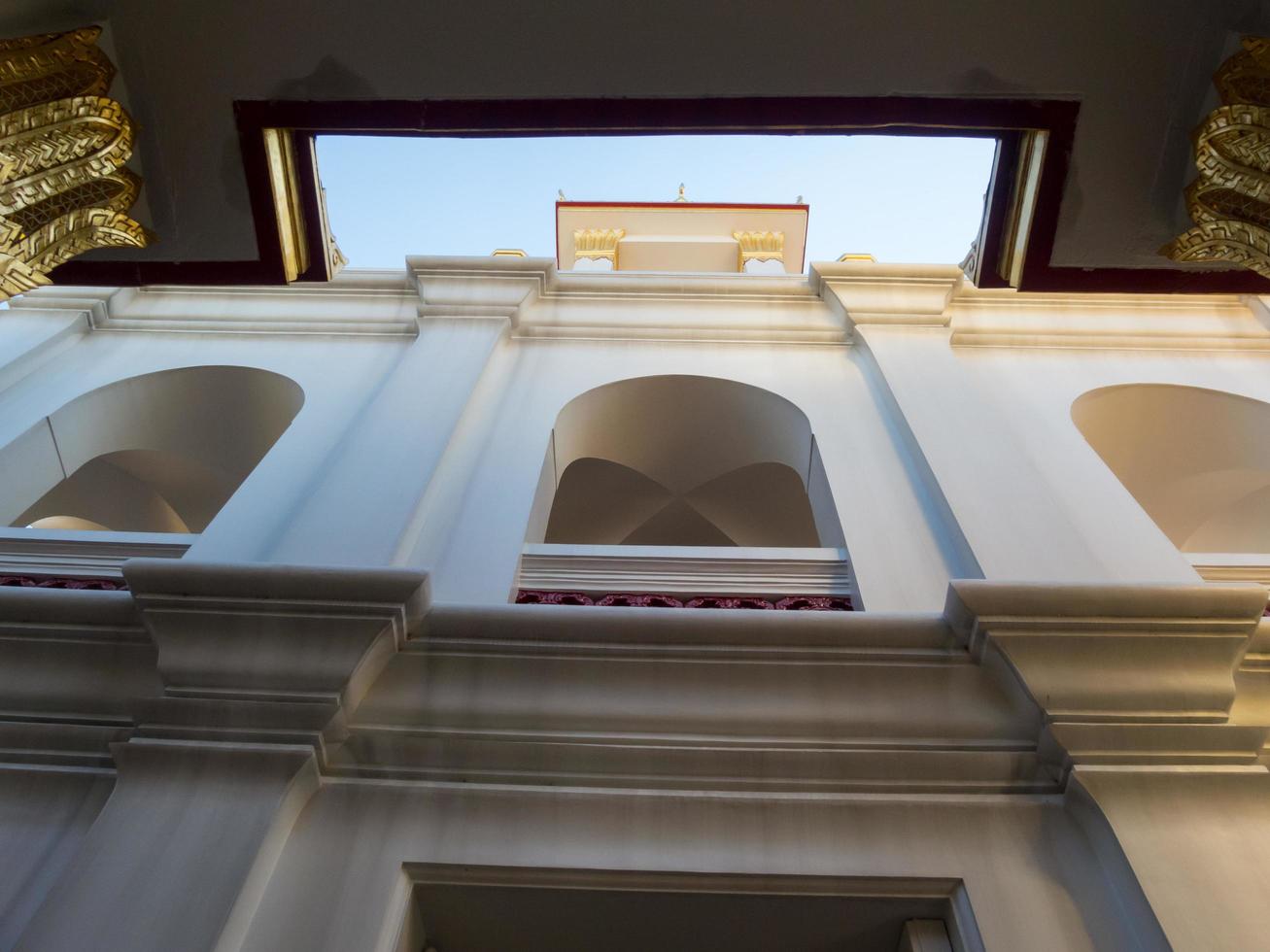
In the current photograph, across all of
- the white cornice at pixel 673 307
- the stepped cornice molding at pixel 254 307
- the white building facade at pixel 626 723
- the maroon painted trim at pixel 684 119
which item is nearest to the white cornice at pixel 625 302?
the white cornice at pixel 673 307

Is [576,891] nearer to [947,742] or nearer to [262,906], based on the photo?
[262,906]

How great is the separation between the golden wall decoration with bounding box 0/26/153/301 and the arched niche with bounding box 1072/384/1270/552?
17.0 ft

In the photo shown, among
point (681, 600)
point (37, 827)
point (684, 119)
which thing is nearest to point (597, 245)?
point (681, 600)

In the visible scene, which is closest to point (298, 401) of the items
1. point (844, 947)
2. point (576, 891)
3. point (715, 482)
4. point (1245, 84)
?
point (715, 482)

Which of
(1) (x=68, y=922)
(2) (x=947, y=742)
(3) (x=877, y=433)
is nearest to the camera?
(1) (x=68, y=922)

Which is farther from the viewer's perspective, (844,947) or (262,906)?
(844,947)

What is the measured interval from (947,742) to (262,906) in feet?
6.49

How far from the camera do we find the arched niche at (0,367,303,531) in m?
5.27

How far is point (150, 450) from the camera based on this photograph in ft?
20.7

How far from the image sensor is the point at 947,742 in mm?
2836

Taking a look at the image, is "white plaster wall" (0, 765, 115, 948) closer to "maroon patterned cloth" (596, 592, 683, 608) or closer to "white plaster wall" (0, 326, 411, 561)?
"white plaster wall" (0, 326, 411, 561)

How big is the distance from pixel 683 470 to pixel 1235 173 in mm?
3737

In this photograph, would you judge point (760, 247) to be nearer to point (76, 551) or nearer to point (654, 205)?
point (654, 205)

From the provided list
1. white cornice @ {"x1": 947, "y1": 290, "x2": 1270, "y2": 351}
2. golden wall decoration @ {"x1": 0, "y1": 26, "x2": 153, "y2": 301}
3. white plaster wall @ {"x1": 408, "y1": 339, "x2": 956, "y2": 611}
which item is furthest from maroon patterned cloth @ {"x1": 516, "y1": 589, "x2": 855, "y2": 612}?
white cornice @ {"x1": 947, "y1": 290, "x2": 1270, "y2": 351}
